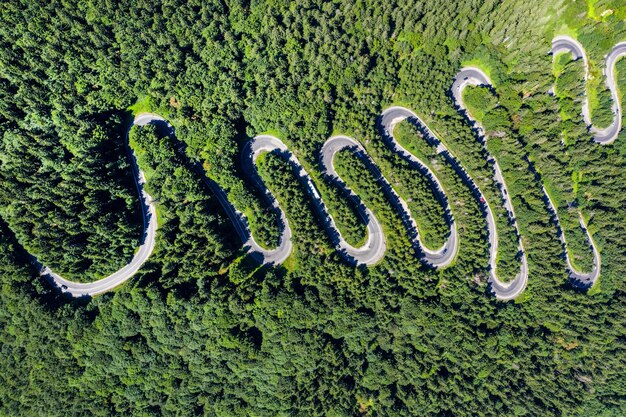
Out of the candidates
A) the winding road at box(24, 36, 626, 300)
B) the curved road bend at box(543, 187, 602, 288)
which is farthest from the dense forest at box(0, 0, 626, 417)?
the winding road at box(24, 36, 626, 300)

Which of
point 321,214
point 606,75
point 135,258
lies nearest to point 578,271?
point 606,75

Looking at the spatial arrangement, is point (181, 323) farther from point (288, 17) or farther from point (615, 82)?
point (615, 82)

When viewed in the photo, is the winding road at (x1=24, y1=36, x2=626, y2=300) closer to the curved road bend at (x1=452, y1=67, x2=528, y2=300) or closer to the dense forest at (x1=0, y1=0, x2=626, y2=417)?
the curved road bend at (x1=452, y1=67, x2=528, y2=300)

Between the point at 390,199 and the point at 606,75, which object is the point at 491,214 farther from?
the point at 606,75

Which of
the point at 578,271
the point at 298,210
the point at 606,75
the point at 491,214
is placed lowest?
the point at 298,210

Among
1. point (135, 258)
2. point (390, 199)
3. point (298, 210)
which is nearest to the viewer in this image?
point (298, 210)

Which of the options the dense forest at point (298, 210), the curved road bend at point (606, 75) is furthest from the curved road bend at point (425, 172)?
the curved road bend at point (606, 75)
